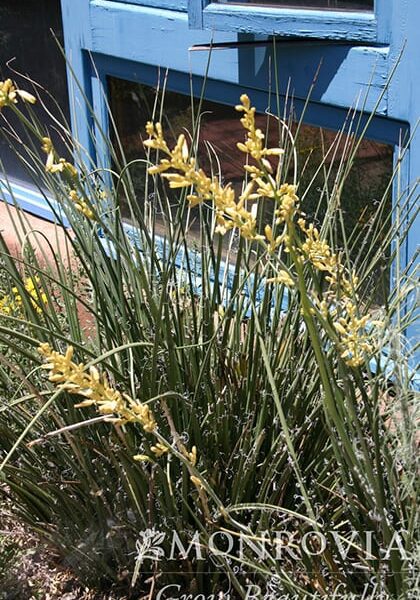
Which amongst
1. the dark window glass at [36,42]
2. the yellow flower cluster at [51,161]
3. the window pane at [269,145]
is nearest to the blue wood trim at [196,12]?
the window pane at [269,145]

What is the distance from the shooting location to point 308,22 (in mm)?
3273

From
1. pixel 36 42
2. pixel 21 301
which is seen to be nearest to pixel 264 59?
pixel 21 301

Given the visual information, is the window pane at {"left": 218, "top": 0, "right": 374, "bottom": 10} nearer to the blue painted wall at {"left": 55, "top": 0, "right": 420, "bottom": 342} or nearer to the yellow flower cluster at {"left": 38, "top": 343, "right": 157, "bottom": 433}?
the blue painted wall at {"left": 55, "top": 0, "right": 420, "bottom": 342}

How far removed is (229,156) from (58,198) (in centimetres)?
177

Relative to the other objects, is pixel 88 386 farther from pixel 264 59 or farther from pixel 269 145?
pixel 269 145

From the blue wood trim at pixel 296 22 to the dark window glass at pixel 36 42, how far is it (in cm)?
219

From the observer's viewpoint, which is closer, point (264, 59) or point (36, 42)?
point (264, 59)

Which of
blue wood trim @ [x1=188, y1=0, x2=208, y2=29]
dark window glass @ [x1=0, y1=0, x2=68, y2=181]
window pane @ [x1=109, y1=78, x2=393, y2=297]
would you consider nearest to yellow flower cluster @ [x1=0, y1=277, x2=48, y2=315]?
window pane @ [x1=109, y1=78, x2=393, y2=297]

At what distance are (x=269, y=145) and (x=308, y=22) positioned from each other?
82 centimetres

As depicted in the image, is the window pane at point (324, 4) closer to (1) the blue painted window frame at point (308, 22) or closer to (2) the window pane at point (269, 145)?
(1) the blue painted window frame at point (308, 22)

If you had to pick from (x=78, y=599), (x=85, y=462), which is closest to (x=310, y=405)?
(x=85, y=462)

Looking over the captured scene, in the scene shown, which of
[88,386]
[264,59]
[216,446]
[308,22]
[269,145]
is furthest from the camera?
[269,145]

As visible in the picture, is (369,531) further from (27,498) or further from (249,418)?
(27,498)

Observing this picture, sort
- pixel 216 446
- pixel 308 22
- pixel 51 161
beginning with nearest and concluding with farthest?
1. pixel 51 161
2. pixel 216 446
3. pixel 308 22
